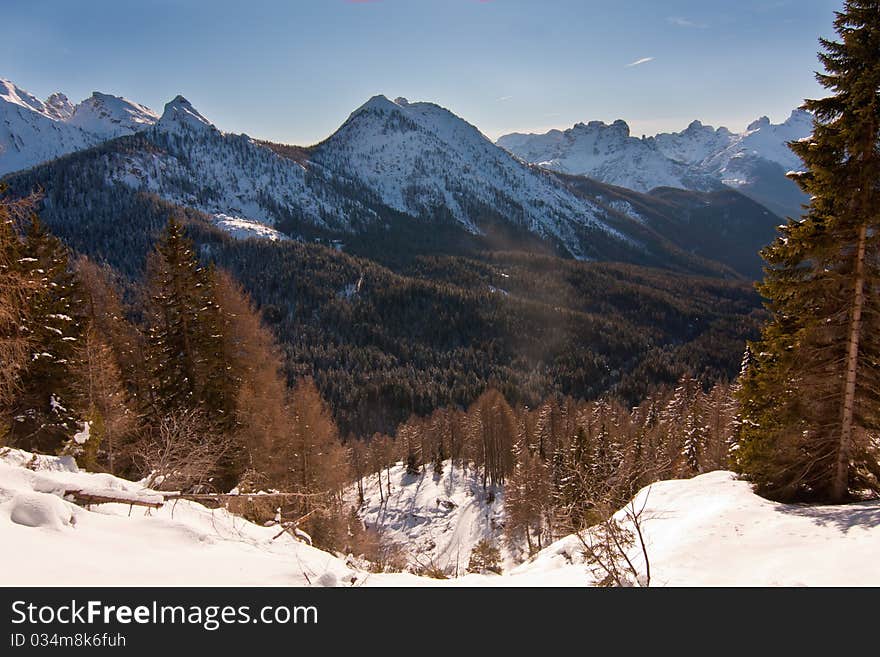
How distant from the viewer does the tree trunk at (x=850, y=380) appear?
1045cm

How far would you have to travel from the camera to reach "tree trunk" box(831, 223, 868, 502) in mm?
10445

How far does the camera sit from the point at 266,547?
7516 mm

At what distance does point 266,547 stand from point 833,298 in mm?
13902

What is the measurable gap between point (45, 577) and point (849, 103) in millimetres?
16466

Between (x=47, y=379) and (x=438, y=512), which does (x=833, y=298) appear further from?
(x=438, y=512)

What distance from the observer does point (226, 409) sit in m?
20.2

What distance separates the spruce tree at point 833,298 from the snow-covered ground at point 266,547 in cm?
165

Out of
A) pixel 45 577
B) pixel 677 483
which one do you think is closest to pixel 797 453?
pixel 677 483

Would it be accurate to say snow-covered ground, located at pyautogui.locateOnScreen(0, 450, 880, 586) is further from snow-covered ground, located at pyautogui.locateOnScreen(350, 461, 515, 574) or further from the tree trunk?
snow-covered ground, located at pyautogui.locateOnScreen(350, 461, 515, 574)

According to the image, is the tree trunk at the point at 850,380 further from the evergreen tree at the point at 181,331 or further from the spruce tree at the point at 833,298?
the evergreen tree at the point at 181,331

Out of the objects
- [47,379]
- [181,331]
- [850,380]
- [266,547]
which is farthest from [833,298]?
[47,379]

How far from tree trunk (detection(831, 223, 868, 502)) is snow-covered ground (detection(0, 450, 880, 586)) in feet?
3.82
